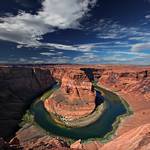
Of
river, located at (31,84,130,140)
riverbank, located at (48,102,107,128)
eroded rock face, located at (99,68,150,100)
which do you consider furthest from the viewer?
eroded rock face, located at (99,68,150,100)

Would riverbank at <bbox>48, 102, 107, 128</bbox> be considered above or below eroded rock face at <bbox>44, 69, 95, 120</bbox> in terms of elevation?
below

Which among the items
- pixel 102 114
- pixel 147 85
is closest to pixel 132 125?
pixel 102 114

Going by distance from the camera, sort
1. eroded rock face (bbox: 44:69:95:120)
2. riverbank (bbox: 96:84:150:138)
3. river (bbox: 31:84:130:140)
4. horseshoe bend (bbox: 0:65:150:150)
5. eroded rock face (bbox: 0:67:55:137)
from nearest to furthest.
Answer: horseshoe bend (bbox: 0:65:150:150) → river (bbox: 31:84:130:140) → riverbank (bbox: 96:84:150:138) → eroded rock face (bbox: 0:67:55:137) → eroded rock face (bbox: 44:69:95:120)

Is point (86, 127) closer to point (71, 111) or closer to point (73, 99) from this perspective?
point (71, 111)

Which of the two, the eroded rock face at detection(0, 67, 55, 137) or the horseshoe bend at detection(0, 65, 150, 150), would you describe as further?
the eroded rock face at detection(0, 67, 55, 137)

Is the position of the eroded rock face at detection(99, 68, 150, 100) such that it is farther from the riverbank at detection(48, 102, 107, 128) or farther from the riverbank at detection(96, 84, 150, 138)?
the riverbank at detection(48, 102, 107, 128)

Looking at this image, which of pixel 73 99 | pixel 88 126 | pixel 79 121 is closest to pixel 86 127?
pixel 88 126

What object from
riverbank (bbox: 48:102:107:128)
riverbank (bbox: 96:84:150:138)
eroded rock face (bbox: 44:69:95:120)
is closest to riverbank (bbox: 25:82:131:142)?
riverbank (bbox: 48:102:107:128)

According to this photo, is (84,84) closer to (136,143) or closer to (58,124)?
(58,124)
